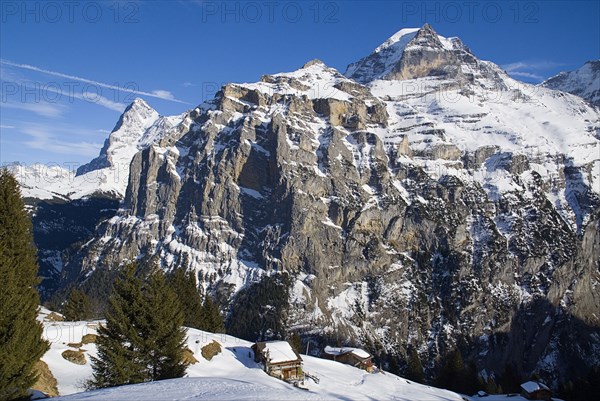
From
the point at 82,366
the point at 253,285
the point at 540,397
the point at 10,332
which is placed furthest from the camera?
the point at 253,285

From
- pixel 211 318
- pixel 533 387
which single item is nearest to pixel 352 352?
pixel 211 318

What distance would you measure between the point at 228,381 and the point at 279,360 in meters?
24.1

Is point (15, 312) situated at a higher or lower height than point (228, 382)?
higher

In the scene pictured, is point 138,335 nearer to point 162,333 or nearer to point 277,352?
point 162,333

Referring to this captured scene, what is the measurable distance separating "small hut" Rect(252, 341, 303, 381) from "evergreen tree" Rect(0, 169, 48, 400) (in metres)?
24.8

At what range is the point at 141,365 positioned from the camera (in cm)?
2934

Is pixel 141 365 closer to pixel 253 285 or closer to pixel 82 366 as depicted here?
pixel 82 366

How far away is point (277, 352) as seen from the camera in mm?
47594

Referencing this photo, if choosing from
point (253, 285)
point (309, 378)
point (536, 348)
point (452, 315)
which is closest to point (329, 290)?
point (253, 285)

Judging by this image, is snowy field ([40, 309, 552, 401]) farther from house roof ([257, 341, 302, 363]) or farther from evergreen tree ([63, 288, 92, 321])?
evergreen tree ([63, 288, 92, 321])

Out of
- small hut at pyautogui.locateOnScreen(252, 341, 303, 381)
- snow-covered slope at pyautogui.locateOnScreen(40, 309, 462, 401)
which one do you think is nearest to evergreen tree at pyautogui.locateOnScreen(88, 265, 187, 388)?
snow-covered slope at pyautogui.locateOnScreen(40, 309, 462, 401)

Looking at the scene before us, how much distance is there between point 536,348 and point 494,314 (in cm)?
1938

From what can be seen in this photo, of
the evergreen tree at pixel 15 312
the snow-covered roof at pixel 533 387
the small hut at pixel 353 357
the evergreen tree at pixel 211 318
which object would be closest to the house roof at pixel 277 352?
the small hut at pixel 353 357

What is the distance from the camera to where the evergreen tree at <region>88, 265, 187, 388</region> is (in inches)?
1132
